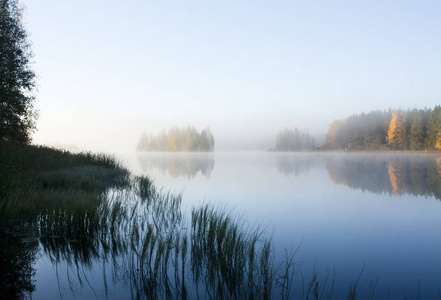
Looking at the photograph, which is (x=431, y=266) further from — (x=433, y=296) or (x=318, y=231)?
(x=318, y=231)

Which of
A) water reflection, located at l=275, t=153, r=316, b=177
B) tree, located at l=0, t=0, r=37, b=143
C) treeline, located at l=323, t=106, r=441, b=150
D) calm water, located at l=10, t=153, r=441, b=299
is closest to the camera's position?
calm water, located at l=10, t=153, r=441, b=299

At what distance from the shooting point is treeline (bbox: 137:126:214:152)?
13050 centimetres

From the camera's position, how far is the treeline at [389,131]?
3238 inches

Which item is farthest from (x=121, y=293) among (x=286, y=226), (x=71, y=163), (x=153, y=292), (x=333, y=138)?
(x=333, y=138)

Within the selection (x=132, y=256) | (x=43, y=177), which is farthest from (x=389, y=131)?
(x=132, y=256)

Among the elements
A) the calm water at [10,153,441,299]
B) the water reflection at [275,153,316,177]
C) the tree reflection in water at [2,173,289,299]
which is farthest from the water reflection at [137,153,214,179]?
the tree reflection in water at [2,173,289,299]

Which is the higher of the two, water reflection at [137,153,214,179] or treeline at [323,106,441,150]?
treeline at [323,106,441,150]

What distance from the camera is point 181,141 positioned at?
138 meters

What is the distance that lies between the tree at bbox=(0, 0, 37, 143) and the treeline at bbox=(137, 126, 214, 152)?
105 metres

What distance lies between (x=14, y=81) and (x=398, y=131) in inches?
3864

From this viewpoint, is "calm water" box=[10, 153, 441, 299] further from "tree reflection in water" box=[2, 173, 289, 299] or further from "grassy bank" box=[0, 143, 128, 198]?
"grassy bank" box=[0, 143, 128, 198]

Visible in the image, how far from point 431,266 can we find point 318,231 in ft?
10.7

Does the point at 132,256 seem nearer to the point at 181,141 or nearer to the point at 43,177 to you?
the point at 43,177

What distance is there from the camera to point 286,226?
9.84 metres
